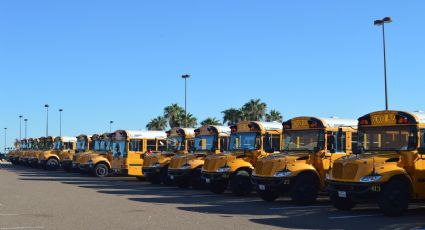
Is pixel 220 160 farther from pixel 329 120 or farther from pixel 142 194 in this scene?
pixel 329 120

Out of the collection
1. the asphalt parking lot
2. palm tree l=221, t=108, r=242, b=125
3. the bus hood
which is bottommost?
the asphalt parking lot

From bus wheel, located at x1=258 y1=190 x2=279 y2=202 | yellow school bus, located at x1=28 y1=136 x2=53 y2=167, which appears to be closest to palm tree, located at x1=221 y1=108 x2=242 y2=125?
yellow school bus, located at x1=28 y1=136 x2=53 y2=167

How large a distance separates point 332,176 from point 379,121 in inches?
71.4

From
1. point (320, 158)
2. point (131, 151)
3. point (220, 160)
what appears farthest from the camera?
point (131, 151)

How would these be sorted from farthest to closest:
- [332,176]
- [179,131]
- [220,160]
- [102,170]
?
[102,170]
[179,131]
[220,160]
[332,176]

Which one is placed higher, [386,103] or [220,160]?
[386,103]

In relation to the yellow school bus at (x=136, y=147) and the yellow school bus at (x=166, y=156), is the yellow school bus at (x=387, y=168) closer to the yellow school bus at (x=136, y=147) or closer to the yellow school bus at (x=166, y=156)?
the yellow school bus at (x=166, y=156)

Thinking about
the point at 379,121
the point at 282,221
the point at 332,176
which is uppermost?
the point at 379,121

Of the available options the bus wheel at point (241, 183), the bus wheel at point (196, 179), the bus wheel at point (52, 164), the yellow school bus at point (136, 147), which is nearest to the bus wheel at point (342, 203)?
the bus wheel at point (241, 183)

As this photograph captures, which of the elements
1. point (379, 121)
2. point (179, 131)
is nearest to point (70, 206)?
point (379, 121)

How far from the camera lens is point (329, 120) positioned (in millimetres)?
16109

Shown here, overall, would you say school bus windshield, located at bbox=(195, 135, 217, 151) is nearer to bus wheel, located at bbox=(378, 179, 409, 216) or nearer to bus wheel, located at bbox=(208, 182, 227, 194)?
bus wheel, located at bbox=(208, 182, 227, 194)

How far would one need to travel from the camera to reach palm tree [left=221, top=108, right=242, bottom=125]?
60.2m

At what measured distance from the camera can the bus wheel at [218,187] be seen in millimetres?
18683
